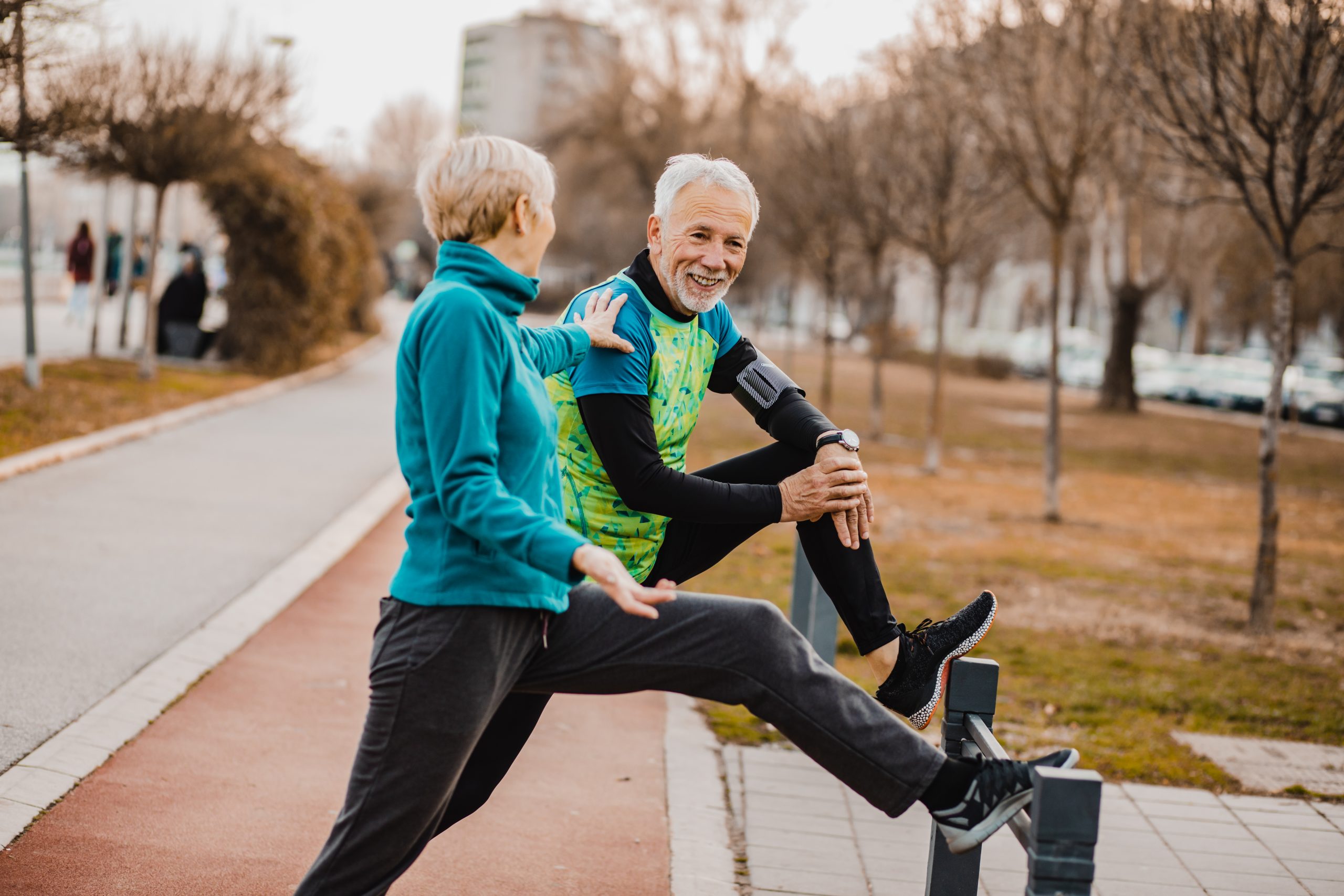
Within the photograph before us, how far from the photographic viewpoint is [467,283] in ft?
7.80

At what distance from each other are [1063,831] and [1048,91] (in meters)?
11.9

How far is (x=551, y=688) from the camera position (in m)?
2.59

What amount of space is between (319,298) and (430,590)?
19823 mm

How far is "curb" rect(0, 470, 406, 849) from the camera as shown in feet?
12.6

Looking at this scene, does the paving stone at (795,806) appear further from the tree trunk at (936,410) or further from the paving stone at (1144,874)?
the tree trunk at (936,410)

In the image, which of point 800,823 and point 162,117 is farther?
point 162,117

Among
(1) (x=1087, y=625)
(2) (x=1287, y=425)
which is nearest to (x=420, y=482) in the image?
(1) (x=1087, y=625)

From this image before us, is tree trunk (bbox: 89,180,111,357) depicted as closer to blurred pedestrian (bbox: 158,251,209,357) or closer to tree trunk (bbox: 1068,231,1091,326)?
blurred pedestrian (bbox: 158,251,209,357)

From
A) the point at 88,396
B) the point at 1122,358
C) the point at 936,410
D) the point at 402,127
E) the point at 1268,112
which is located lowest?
the point at 88,396

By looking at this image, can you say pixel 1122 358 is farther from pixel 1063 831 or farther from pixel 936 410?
pixel 1063 831

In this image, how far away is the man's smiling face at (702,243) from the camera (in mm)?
3184

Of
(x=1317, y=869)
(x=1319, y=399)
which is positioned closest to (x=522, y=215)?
(x=1317, y=869)

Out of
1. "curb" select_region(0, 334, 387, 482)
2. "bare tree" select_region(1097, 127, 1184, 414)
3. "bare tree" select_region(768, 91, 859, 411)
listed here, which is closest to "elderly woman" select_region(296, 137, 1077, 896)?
"curb" select_region(0, 334, 387, 482)

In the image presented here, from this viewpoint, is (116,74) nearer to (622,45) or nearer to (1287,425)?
(622,45)
